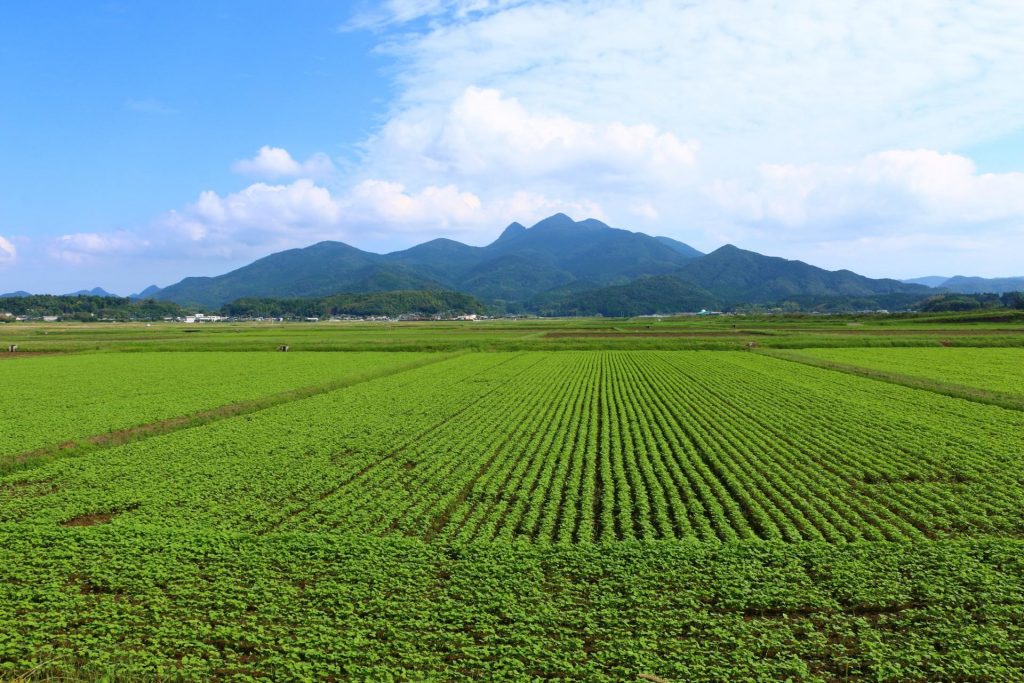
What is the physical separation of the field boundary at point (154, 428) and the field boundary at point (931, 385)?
30.1 m

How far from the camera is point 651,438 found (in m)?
17.4

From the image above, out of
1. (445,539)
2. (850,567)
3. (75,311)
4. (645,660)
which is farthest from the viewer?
(75,311)

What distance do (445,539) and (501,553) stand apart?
1185mm

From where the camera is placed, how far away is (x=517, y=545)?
928 centimetres

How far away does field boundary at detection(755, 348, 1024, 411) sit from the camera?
22750mm

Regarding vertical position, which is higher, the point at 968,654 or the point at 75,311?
the point at 75,311

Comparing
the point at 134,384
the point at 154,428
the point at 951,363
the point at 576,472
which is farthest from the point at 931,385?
the point at 134,384

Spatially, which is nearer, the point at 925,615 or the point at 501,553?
the point at 925,615

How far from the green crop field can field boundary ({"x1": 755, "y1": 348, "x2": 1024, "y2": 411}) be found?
1122mm

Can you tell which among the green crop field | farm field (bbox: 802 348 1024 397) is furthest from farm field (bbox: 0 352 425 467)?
farm field (bbox: 802 348 1024 397)

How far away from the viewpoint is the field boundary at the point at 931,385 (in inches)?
896

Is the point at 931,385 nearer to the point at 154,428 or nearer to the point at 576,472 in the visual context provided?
the point at 576,472

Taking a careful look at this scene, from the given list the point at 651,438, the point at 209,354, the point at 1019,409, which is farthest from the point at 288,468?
the point at 209,354

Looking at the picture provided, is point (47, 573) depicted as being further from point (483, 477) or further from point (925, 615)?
point (925, 615)
